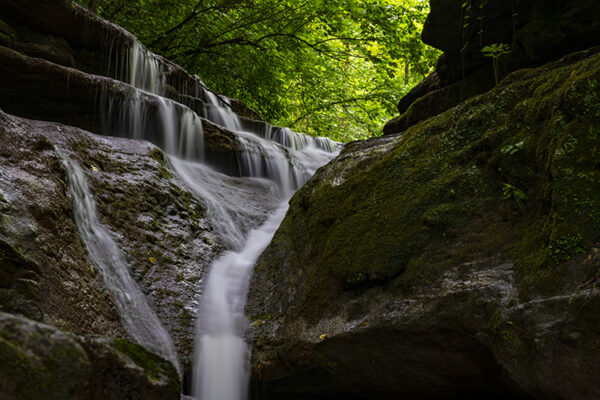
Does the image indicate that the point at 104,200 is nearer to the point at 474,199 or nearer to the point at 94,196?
the point at 94,196

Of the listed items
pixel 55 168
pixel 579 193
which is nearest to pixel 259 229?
pixel 55 168

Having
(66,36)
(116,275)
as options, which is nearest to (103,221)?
(116,275)

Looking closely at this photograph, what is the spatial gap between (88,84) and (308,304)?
4.57 meters

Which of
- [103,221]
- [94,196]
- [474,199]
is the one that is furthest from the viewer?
[94,196]

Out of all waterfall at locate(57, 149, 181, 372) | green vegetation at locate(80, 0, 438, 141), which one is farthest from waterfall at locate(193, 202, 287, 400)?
green vegetation at locate(80, 0, 438, 141)

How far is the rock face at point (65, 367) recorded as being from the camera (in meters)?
1.37

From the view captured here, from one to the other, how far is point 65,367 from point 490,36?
4.82 metres

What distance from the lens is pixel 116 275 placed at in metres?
3.37

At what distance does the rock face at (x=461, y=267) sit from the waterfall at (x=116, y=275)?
0.77m

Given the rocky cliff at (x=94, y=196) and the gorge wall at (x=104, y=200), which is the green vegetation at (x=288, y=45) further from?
the gorge wall at (x=104, y=200)

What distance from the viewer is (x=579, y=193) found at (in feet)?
7.27

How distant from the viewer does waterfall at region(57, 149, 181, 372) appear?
3.09m

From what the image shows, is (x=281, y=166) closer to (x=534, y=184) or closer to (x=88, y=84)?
(x=88, y=84)

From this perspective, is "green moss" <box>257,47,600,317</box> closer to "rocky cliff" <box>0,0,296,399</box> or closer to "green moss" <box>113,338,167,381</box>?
"rocky cliff" <box>0,0,296,399</box>
